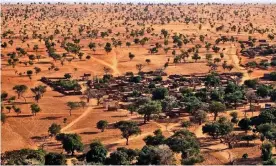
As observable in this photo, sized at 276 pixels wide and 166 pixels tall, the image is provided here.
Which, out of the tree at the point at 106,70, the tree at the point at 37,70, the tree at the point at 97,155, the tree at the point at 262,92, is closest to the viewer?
the tree at the point at 97,155

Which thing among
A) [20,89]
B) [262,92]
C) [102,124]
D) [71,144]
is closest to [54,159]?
[71,144]

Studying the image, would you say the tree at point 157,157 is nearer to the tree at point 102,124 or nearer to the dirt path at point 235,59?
the tree at point 102,124

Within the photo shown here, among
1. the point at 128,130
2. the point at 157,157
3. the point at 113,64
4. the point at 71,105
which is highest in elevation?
the point at 113,64

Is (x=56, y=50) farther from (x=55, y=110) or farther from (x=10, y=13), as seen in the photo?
(x=10, y=13)

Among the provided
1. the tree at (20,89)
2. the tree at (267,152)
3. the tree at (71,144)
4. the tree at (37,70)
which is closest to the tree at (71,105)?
the tree at (20,89)

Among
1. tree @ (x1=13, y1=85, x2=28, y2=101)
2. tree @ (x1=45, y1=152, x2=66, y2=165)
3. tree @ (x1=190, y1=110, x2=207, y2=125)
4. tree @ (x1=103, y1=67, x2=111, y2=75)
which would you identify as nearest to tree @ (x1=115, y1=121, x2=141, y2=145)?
tree @ (x1=190, y1=110, x2=207, y2=125)

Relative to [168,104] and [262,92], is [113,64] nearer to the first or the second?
[168,104]

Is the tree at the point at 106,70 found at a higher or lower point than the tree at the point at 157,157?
higher
